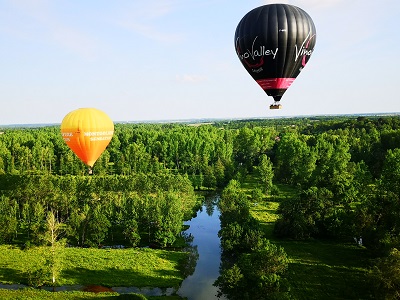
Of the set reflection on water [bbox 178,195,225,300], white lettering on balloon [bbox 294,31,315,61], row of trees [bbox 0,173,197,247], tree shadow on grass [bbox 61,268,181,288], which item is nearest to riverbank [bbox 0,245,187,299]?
tree shadow on grass [bbox 61,268,181,288]

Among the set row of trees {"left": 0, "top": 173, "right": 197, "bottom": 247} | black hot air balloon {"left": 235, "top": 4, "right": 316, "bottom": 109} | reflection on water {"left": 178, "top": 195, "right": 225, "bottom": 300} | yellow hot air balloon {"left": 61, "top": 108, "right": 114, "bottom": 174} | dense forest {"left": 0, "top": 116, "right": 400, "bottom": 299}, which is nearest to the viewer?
black hot air balloon {"left": 235, "top": 4, "right": 316, "bottom": 109}

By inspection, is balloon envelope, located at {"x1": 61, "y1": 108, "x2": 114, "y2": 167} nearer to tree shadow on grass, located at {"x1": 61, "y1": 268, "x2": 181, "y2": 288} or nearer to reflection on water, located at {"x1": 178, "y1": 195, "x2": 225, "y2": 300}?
tree shadow on grass, located at {"x1": 61, "y1": 268, "x2": 181, "y2": 288}

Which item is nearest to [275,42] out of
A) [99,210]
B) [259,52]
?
[259,52]

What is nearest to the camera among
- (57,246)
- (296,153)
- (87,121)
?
(87,121)

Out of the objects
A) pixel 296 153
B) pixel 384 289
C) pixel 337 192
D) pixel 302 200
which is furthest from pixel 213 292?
pixel 296 153

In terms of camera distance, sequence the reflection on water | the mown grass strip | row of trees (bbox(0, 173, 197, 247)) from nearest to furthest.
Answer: the reflection on water → the mown grass strip → row of trees (bbox(0, 173, 197, 247))

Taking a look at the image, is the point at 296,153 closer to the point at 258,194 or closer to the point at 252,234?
the point at 258,194
